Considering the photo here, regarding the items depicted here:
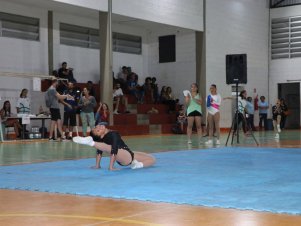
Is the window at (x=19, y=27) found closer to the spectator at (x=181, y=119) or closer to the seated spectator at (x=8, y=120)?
the seated spectator at (x=8, y=120)

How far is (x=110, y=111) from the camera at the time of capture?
20.4 m

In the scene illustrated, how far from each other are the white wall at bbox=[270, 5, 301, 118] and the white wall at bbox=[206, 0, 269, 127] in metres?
0.40

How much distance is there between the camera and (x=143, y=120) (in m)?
23.7

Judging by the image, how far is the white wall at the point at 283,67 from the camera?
94.1 feet

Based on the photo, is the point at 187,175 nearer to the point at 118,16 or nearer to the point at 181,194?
the point at 181,194

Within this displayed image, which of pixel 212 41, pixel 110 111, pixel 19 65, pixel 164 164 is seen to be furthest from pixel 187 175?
pixel 212 41

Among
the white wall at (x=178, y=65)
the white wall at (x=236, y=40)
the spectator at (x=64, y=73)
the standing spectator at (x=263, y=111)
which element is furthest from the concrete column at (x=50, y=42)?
the standing spectator at (x=263, y=111)

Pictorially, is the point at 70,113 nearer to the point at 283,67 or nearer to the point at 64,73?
the point at 64,73

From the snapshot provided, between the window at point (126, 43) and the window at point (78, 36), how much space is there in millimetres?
1250

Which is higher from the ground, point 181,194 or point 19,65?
point 19,65

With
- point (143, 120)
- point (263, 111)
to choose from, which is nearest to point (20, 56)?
point (143, 120)

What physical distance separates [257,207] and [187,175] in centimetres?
259

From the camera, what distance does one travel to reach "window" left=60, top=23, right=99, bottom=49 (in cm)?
2277

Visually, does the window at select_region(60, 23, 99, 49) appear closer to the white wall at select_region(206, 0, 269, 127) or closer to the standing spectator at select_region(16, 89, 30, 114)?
the standing spectator at select_region(16, 89, 30, 114)
